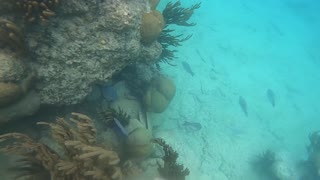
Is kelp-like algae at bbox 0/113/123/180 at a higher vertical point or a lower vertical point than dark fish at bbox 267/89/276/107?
higher

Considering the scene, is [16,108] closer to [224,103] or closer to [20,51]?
[20,51]

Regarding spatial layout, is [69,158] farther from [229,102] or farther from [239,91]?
[239,91]

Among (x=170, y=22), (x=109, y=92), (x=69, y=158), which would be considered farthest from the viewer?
(x=170, y=22)

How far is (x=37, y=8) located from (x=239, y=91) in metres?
12.3

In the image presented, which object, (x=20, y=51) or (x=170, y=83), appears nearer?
(x=20, y=51)

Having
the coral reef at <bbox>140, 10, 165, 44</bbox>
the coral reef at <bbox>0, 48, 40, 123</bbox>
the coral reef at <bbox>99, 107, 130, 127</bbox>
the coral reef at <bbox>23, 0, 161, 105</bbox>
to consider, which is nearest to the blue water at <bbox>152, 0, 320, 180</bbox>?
the coral reef at <bbox>99, 107, 130, 127</bbox>

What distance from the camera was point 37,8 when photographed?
4742 millimetres

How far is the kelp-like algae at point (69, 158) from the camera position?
4273mm

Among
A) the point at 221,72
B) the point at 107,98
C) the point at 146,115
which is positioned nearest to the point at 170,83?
the point at 146,115

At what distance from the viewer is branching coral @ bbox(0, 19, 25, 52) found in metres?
4.52

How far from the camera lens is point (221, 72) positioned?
51.3 feet

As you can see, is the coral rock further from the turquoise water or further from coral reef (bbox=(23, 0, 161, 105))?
the turquoise water

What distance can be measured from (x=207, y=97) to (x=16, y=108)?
Answer: 9.25 metres

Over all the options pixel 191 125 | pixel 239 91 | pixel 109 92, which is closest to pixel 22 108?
pixel 109 92
